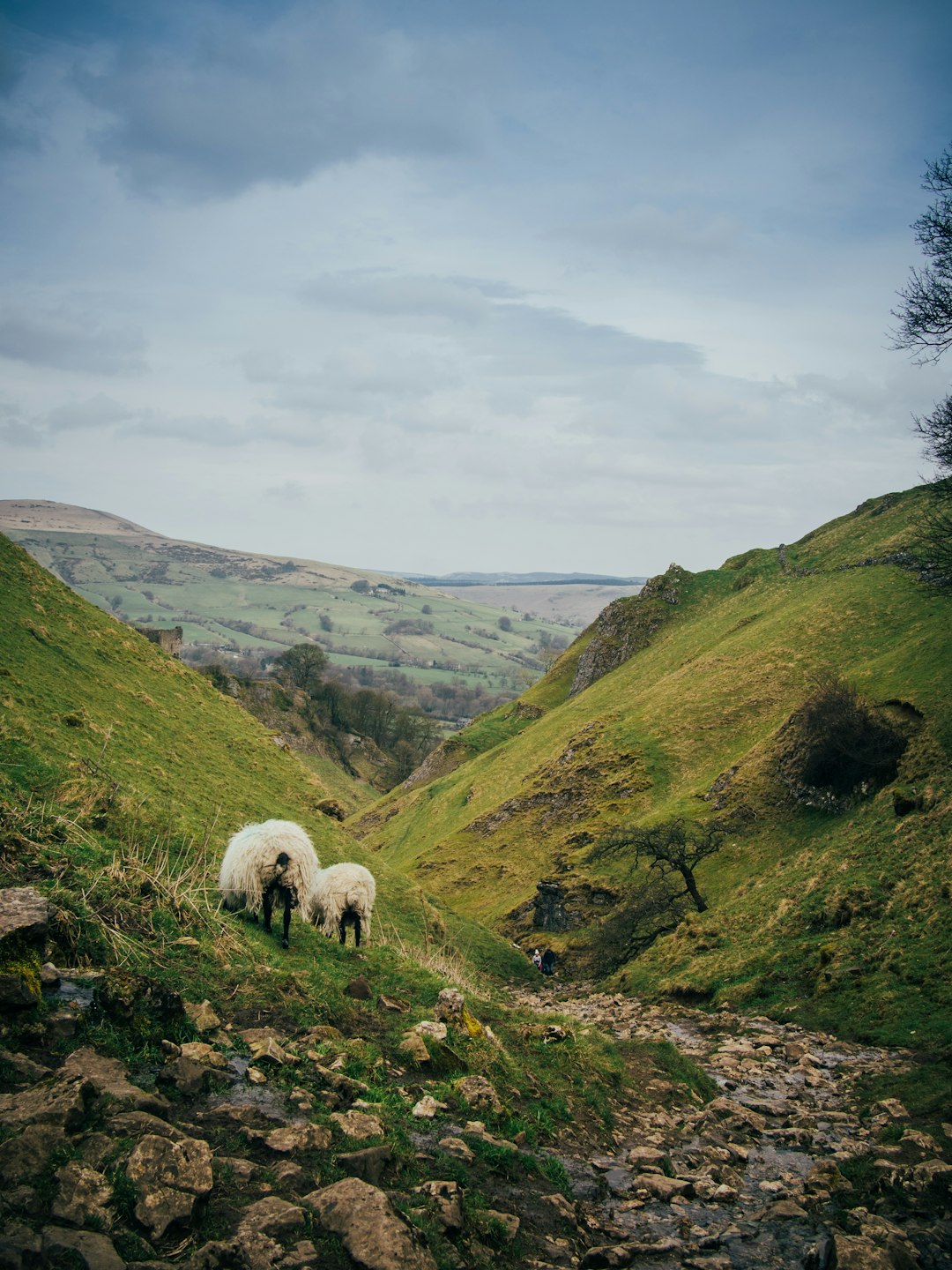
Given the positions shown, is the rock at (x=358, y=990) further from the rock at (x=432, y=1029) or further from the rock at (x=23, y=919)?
the rock at (x=23, y=919)

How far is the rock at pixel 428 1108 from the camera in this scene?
959cm

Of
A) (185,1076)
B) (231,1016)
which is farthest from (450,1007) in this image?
(185,1076)

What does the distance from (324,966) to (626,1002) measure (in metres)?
13.5

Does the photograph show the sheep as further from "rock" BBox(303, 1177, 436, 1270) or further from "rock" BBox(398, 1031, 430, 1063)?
"rock" BBox(303, 1177, 436, 1270)

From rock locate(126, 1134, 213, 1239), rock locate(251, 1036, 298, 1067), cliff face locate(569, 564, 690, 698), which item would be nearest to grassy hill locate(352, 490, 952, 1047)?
cliff face locate(569, 564, 690, 698)

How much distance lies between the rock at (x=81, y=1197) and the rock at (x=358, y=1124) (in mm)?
2930

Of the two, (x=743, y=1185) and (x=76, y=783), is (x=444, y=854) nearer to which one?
(x=76, y=783)

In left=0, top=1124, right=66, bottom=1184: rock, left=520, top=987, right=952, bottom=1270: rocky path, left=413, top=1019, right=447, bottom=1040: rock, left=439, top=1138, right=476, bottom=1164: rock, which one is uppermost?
left=0, top=1124, right=66, bottom=1184: rock

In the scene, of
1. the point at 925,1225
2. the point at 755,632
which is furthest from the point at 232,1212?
the point at 755,632

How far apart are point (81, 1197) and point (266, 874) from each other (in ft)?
32.9

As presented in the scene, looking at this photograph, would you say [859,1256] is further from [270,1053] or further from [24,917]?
[24,917]

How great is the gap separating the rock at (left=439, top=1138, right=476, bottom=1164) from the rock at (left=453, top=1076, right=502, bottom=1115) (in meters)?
1.20

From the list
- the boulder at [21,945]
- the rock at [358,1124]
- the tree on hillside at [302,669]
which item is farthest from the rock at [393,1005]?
the tree on hillside at [302,669]

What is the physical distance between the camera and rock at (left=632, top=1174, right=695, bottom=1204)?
9.67m
